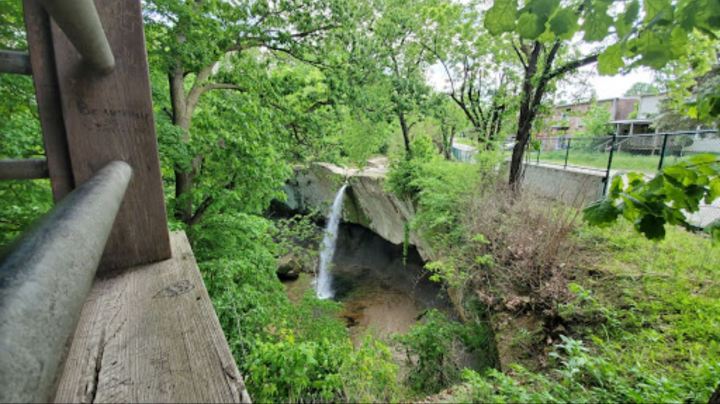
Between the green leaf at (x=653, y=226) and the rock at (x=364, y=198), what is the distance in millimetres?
8029

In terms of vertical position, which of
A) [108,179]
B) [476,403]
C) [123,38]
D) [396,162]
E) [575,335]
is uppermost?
[123,38]

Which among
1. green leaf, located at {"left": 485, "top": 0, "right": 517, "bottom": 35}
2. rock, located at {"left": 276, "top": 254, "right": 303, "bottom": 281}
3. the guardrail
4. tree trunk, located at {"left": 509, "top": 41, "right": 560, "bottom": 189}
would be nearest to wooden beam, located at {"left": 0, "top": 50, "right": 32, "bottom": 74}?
the guardrail

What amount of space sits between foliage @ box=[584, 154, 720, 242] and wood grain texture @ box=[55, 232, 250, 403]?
1518 mm

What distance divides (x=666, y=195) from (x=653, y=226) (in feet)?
0.44

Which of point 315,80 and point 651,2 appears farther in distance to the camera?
point 315,80

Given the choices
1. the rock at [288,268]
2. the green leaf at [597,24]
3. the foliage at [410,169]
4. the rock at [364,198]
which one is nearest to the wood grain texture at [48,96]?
the green leaf at [597,24]

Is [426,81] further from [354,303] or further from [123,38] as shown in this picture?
[123,38]

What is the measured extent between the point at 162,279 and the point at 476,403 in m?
1.81

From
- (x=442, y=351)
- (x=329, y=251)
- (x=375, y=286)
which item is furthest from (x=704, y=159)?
(x=329, y=251)

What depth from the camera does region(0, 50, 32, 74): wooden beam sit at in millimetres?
708

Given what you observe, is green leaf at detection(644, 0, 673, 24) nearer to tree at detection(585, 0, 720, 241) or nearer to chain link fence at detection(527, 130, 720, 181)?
tree at detection(585, 0, 720, 241)

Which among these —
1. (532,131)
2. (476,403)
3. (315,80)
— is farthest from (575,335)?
(315,80)

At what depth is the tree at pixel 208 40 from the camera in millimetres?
4531

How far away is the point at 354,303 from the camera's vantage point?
1094cm
